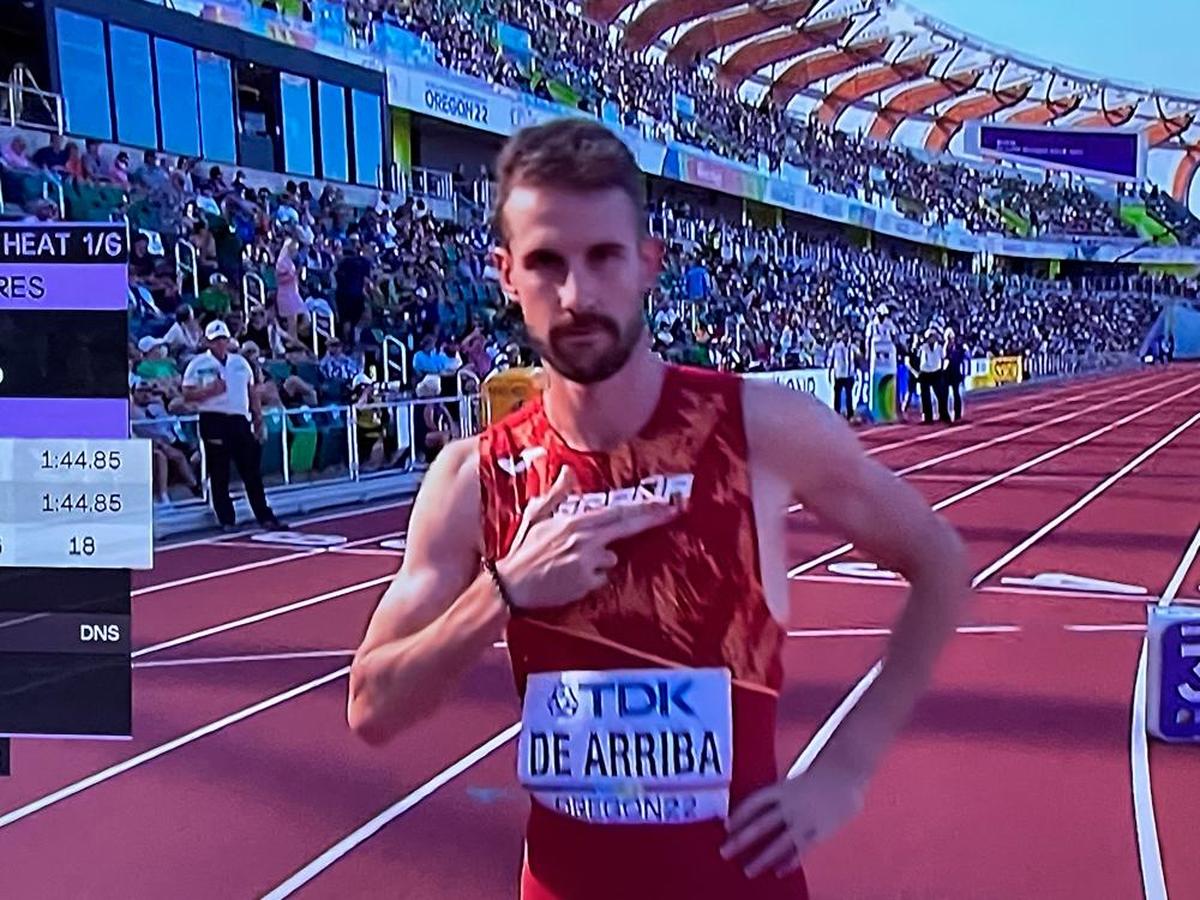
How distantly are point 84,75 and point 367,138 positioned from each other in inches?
190

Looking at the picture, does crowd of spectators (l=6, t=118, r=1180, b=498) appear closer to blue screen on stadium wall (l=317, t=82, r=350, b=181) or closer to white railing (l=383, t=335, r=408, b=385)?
white railing (l=383, t=335, r=408, b=385)

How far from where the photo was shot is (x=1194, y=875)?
3.67 meters

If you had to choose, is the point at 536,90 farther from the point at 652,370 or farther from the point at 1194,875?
the point at 652,370

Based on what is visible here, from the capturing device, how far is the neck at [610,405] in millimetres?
1534

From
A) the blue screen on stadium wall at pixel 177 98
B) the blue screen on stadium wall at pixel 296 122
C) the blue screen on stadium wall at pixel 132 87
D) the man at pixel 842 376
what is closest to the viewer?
the blue screen on stadium wall at pixel 132 87

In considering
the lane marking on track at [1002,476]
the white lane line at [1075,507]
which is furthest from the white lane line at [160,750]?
the white lane line at [1075,507]

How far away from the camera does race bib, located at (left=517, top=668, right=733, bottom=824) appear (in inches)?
61.0

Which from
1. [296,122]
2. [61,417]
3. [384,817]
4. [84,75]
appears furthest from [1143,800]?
[296,122]

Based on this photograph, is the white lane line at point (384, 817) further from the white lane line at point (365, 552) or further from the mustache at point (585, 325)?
the white lane line at point (365, 552)

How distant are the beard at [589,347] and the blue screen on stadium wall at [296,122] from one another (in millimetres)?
15378

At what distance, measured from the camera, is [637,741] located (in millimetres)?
1576

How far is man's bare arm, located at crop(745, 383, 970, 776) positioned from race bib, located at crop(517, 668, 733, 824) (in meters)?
0.14

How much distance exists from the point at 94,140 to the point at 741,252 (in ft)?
46.6
